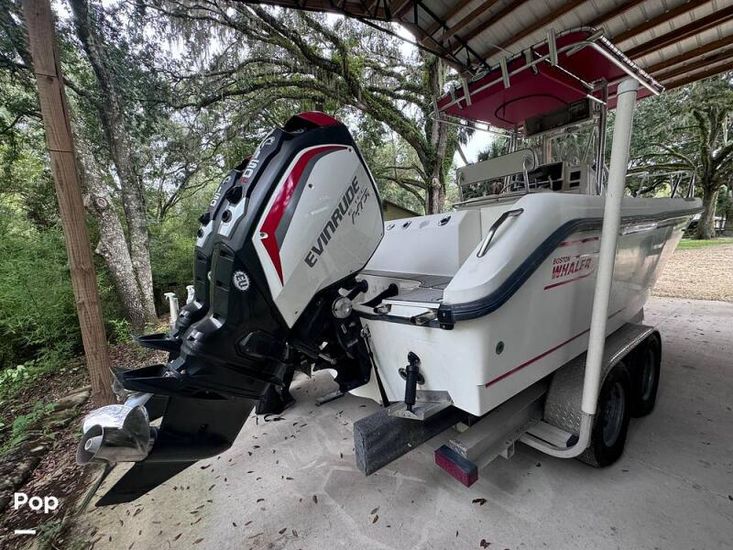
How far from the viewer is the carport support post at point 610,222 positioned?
130 centimetres

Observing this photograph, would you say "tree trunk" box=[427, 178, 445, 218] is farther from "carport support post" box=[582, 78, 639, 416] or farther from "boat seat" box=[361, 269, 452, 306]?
"carport support post" box=[582, 78, 639, 416]

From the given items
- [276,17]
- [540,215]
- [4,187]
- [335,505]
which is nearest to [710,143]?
[276,17]

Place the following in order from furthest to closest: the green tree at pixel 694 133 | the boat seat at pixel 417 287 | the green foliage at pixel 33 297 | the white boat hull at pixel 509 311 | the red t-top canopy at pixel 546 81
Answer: the green tree at pixel 694 133 → the green foliage at pixel 33 297 → the red t-top canopy at pixel 546 81 → the boat seat at pixel 417 287 → the white boat hull at pixel 509 311

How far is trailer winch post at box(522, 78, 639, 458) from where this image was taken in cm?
131

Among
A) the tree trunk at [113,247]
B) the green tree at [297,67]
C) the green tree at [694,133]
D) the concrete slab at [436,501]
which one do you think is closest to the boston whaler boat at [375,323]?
the concrete slab at [436,501]

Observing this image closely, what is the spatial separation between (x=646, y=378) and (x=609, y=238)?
1.92m

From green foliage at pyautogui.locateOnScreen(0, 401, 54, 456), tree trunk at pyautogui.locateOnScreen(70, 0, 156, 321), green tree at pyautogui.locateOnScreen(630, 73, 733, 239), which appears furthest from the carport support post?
green tree at pyautogui.locateOnScreen(630, 73, 733, 239)

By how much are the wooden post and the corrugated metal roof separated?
1540 millimetres

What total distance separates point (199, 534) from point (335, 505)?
2.31 ft

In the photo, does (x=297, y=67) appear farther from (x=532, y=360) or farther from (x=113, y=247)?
(x=532, y=360)

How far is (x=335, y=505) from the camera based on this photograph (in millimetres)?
1850

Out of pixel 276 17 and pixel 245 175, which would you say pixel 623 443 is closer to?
pixel 245 175

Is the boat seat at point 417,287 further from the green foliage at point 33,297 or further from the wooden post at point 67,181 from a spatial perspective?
the green foliage at point 33,297

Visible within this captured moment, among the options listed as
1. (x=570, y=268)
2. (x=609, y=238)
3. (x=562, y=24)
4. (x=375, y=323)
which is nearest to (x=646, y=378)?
(x=570, y=268)
